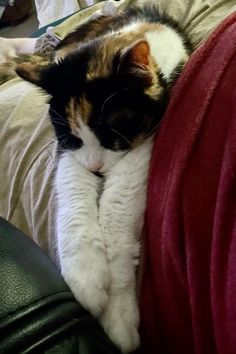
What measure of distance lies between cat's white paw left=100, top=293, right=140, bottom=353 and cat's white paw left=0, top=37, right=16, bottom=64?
0.98m

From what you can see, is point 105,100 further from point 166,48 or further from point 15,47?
point 15,47

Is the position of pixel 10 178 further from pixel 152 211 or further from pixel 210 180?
pixel 210 180

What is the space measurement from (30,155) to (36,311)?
0.58 metres

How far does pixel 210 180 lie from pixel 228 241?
0.32 feet

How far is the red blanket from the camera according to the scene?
0.58 meters

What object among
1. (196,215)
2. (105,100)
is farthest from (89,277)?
(105,100)

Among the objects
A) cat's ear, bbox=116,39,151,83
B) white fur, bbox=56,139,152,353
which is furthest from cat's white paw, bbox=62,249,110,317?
cat's ear, bbox=116,39,151,83

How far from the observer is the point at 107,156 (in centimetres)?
86

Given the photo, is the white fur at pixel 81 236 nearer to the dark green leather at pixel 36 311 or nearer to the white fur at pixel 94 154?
the white fur at pixel 94 154

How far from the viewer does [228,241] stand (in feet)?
1.88

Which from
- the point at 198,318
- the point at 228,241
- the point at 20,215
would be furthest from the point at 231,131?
the point at 20,215

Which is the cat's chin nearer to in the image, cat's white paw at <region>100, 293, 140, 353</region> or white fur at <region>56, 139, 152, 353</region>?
white fur at <region>56, 139, 152, 353</region>

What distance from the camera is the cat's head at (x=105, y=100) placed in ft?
2.68

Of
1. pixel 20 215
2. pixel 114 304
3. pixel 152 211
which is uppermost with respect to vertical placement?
pixel 152 211
